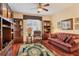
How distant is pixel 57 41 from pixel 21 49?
757 mm

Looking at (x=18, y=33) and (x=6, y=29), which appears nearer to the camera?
(x=6, y=29)

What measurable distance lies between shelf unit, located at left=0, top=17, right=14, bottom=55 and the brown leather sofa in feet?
2.66

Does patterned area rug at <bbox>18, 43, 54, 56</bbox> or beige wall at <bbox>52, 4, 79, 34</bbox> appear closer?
beige wall at <bbox>52, 4, 79, 34</bbox>

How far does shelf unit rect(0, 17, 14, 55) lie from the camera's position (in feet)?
7.53

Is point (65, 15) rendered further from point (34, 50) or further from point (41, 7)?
point (34, 50)

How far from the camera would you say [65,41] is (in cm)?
247

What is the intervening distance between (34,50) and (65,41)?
26.0 inches

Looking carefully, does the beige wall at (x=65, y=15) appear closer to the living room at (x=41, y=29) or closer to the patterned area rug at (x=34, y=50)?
the living room at (x=41, y=29)

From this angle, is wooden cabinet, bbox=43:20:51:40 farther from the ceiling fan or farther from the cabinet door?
the cabinet door

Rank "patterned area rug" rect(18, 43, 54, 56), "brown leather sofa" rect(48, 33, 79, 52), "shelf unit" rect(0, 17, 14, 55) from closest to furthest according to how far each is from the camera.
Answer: "shelf unit" rect(0, 17, 14, 55)
"brown leather sofa" rect(48, 33, 79, 52)
"patterned area rug" rect(18, 43, 54, 56)

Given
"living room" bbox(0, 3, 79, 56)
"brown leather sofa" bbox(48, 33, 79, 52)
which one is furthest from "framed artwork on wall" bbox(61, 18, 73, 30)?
"brown leather sofa" bbox(48, 33, 79, 52)

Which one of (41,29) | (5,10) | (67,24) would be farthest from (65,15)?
(5,10)

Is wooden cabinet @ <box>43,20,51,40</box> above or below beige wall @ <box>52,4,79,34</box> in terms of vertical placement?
below

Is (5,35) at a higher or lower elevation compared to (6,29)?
lower
